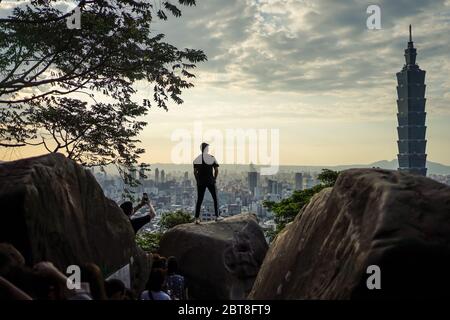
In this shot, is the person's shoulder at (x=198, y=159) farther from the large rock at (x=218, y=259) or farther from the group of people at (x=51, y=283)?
the group of people at (x=51, y=283)

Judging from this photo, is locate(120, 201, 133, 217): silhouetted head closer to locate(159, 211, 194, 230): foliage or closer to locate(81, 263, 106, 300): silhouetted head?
locate(81, 263, 106, 300): silhouetted head

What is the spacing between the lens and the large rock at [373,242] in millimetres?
3691

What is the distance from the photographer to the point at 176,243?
13.2 m

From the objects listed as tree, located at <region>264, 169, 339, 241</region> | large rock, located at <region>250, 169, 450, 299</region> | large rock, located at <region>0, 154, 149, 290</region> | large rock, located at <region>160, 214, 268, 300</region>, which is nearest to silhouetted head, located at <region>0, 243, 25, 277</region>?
large rock, located at <region>0, 154, 149, 290</region>

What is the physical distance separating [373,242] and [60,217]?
4788 mm

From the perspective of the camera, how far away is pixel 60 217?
6.71m

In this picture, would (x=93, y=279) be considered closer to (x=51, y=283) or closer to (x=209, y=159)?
(x=51, y=283)

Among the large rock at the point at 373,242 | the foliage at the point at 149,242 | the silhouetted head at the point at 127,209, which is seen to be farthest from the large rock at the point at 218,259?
the foliage at the point at 149,242

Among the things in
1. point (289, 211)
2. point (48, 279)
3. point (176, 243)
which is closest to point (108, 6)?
point (176, 243)

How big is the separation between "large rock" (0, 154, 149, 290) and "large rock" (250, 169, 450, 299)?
3230 millimetres

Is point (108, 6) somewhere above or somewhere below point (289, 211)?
above

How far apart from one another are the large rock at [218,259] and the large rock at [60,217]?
13.6 feet
